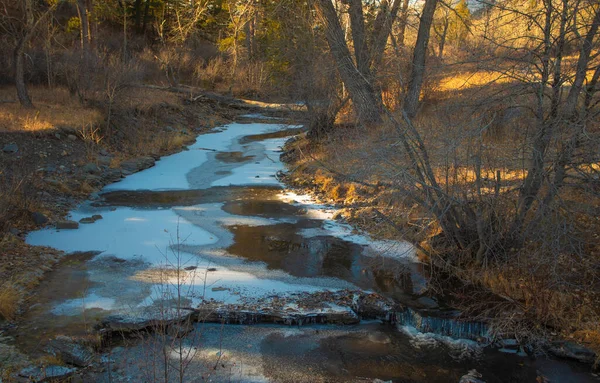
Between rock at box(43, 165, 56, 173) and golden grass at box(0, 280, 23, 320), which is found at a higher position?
rock at box(43, 165, 56, 173)

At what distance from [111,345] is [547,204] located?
585cm

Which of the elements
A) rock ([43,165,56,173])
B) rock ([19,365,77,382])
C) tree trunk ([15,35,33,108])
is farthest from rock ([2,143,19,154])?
rock ([19,365,77,382])

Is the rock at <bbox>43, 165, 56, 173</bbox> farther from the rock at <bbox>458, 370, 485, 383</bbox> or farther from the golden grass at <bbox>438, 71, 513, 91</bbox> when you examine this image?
the rock at <bbox>458, 370, 485, 383</bbox>

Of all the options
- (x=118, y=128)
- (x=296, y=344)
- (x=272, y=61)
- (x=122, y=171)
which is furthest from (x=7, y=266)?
(x=272, y=61)

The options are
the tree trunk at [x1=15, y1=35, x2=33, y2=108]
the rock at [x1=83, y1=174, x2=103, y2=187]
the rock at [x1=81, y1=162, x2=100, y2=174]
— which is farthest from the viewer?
the tree trunk at [x1=15, y1=35, x2=33, y2=108]

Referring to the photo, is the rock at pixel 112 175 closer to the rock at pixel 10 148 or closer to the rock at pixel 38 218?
the rock at pixel 10 148

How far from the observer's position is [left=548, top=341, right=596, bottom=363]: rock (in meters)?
5.88

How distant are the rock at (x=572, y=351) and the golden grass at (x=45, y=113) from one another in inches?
538

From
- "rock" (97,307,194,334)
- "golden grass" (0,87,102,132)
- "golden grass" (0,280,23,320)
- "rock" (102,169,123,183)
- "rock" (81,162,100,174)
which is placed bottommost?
"rock" (97,307,194,334)

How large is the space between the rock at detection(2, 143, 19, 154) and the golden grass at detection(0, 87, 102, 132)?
1.09m

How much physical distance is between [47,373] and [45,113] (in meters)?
13.4

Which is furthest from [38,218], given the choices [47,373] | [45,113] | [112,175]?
[45,113]

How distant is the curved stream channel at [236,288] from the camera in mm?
Result: 5496

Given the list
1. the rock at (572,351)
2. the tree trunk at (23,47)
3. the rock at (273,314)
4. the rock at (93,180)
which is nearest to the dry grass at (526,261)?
the rock at (572,351)
